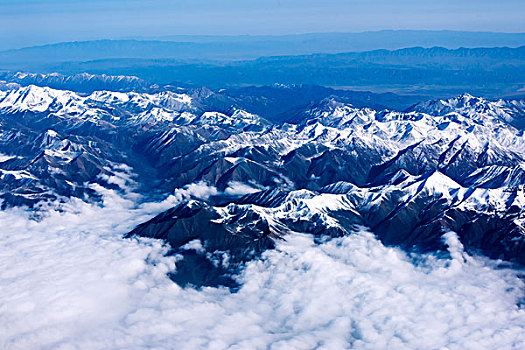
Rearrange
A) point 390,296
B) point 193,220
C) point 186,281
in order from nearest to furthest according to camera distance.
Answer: point 390,296
point 186,281
point 193,220

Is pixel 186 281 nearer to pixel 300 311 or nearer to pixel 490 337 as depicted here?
pixel 300 311

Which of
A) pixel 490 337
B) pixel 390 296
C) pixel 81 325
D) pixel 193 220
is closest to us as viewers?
pixel 490 337

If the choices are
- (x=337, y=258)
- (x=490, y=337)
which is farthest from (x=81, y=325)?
(x=490, y=337)

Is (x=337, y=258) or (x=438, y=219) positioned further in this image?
(x=438, y=219)

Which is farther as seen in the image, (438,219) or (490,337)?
(438,219)

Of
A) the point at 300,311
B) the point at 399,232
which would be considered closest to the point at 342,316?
the point at 300,311

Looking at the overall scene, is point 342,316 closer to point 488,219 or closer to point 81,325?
point 81,325

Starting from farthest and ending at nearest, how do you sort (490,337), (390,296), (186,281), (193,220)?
(193,220) < (186,281) < (390,296) < (490,337)

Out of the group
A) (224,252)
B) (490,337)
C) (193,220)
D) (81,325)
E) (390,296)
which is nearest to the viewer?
(490,337)
